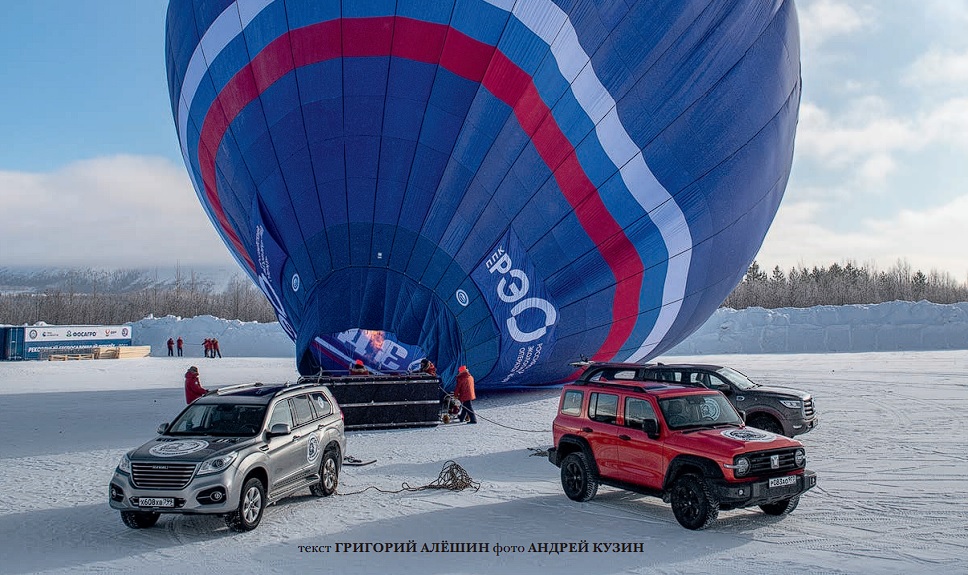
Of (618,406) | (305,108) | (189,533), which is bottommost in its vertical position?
(189,533)

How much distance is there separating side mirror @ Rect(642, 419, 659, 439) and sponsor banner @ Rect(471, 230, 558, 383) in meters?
6.60

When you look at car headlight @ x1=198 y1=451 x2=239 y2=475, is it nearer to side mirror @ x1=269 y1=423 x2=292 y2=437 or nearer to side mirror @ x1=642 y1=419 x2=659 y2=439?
side mirror @ x1=269 y1=423 x2=292 y2=437

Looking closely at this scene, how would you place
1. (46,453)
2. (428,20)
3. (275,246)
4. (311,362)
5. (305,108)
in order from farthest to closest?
(311,362) < (275,246) < (305,108) < (428,20) < (46,453)

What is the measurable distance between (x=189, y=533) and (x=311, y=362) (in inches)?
346

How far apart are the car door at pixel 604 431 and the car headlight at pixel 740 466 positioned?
53.6 inches

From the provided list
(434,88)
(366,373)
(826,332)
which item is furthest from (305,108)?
(826,332)

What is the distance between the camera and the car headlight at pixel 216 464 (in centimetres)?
660

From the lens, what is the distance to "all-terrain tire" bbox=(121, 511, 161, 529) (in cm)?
684

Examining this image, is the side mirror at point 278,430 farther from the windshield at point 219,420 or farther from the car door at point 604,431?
the car door at point 604,431

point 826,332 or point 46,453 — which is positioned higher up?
point 826,332

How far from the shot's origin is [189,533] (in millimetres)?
6844

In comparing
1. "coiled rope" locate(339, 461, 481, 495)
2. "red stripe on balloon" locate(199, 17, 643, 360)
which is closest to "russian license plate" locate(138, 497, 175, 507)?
"coiled rope" locate(339, 461, 481, 495)

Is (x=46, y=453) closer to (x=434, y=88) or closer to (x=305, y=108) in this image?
(x=305, y=108)

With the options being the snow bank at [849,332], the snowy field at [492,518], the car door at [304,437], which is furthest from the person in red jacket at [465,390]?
the snow bank at [849,332]
